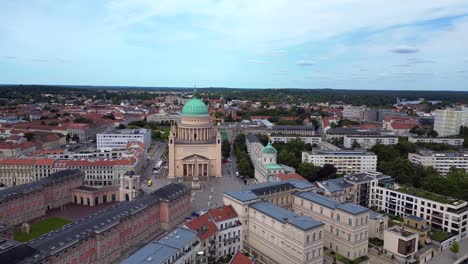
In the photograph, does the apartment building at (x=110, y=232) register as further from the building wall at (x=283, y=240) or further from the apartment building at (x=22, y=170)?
the apartment building at (x=22, y=170)

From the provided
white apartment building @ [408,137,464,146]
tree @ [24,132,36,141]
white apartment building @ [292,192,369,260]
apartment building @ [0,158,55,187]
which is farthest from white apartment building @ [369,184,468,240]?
tree @ [24,132,36,141]

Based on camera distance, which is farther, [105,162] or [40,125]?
[40,125]

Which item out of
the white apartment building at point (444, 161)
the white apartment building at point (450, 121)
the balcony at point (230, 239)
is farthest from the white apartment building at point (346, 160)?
the white apartment building at point (450, 121)

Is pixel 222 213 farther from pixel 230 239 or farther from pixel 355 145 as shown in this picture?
pixel 355 145

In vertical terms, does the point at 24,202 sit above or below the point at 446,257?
above

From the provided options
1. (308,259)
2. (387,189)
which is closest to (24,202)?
(308,259)

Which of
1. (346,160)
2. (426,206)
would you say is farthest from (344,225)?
(346,160)

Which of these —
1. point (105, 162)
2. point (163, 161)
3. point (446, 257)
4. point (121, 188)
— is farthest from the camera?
point (163, 161)

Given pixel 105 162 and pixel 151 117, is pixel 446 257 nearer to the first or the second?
pixel 105 162
